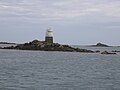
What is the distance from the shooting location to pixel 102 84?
28609 millimetres

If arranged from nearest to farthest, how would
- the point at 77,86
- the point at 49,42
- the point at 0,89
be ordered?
the point at 0,89
the point at 77,86
the point at 49,42

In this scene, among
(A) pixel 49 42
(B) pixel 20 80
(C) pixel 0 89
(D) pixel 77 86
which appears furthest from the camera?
(A) pixel 49 42

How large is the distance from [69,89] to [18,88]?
12.0 ft

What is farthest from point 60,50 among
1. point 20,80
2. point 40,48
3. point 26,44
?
point 20,80

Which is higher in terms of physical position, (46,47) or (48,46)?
(48,46)

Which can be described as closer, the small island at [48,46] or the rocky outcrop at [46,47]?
the small island at [48,46]

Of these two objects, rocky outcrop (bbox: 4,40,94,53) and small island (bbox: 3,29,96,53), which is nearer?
small island (bbox: 3,29,96,53)

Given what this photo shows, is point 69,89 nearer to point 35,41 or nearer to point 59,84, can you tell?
point 59,84

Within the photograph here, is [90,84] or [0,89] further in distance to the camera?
[90,84]

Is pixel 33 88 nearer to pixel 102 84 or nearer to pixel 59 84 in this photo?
pixel 59 84

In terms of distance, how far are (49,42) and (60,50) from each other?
670cm

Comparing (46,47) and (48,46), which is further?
(46,47)

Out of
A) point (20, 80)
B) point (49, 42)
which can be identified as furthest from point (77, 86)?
point (49, 42)

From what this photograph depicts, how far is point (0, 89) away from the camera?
974 inches
